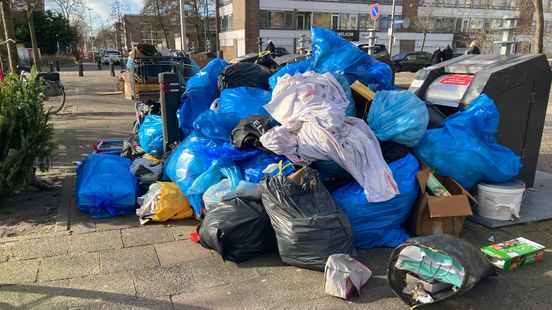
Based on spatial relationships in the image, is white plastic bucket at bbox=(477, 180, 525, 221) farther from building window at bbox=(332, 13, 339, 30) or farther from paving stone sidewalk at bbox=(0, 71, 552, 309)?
building window at bbox=(332, 13, 339, 30)

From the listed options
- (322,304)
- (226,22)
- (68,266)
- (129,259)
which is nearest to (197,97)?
(129,259)

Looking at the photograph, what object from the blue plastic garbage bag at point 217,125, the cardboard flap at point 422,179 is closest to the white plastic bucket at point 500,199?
the cardboard flap at point 422,179

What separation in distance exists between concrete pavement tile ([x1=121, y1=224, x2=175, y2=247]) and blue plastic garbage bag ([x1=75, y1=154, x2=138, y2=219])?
1.25 feet

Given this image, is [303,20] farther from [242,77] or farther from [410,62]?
[242,77]

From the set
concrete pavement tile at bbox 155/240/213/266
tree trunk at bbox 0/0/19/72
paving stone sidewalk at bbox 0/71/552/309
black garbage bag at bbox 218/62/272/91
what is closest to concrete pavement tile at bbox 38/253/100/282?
paving stone sidewalk at bbox 0/71/552/309

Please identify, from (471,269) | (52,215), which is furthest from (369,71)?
(52,215)

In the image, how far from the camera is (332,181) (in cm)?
333

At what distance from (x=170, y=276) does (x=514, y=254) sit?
7.67 ft

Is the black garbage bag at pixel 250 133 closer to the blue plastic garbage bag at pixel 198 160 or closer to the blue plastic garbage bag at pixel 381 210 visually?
the blue plastic garbage bag at pixel 198 160

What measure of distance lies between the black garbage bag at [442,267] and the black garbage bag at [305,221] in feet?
1.25

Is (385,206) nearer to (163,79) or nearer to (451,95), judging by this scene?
(451,95)

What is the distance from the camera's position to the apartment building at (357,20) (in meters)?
35.7

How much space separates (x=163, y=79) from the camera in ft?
14.9

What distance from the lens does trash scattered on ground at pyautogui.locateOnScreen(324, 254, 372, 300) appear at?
2488mm
